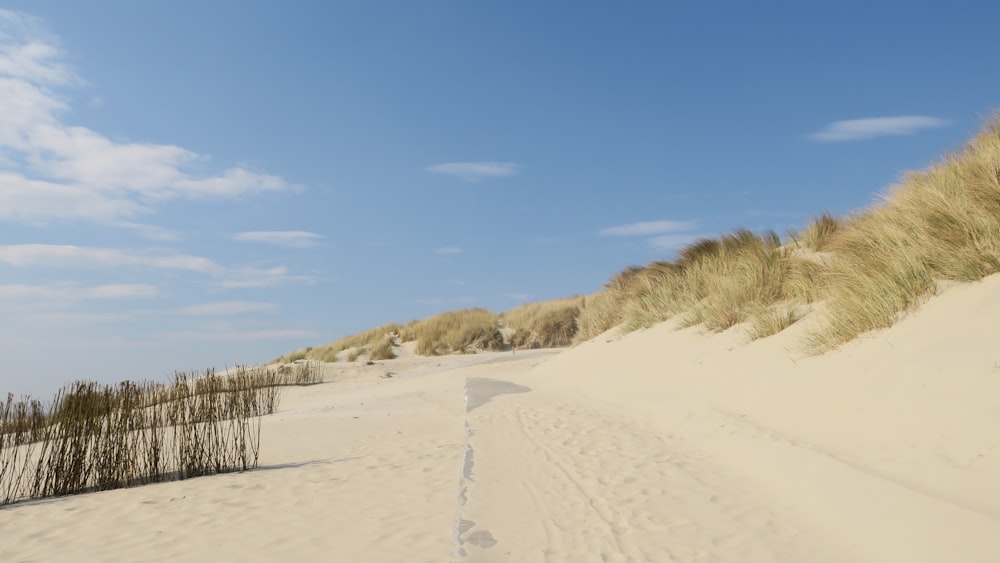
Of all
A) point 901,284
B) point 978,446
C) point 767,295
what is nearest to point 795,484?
point 978,446

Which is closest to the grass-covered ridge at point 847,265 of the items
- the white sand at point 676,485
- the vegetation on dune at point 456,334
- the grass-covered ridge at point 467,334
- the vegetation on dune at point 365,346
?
the white sand at point 676,485

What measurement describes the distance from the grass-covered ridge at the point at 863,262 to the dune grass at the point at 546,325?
13683 millimetres

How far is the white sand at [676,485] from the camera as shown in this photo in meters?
3.82

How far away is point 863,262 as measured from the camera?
8.16m

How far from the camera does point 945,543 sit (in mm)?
3383

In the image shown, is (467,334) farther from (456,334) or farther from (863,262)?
(863,262)

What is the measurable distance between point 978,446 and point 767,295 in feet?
21.8

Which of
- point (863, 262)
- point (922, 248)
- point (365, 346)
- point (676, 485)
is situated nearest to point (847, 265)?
Answer: point (863, 262)

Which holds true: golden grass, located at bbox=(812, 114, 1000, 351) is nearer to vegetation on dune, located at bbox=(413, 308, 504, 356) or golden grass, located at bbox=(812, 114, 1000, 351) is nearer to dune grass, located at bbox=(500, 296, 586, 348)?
dune grass, located at bbox=(500, 296, 586, 348)

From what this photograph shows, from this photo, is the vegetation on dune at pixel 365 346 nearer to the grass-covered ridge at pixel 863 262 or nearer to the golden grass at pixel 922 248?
the grass-covered ridge at pixel 863 262

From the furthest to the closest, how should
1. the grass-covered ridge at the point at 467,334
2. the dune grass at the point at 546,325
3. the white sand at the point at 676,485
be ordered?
1. the dune grass at the point at 546,325
2. the grass-covered ridge at the point at 467,334
3. the white sand at the point at 676,485

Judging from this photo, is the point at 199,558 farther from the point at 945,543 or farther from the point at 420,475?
the point at 945,543

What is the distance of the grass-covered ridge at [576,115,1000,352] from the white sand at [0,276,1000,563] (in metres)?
0.38

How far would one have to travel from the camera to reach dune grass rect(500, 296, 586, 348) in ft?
93.1
